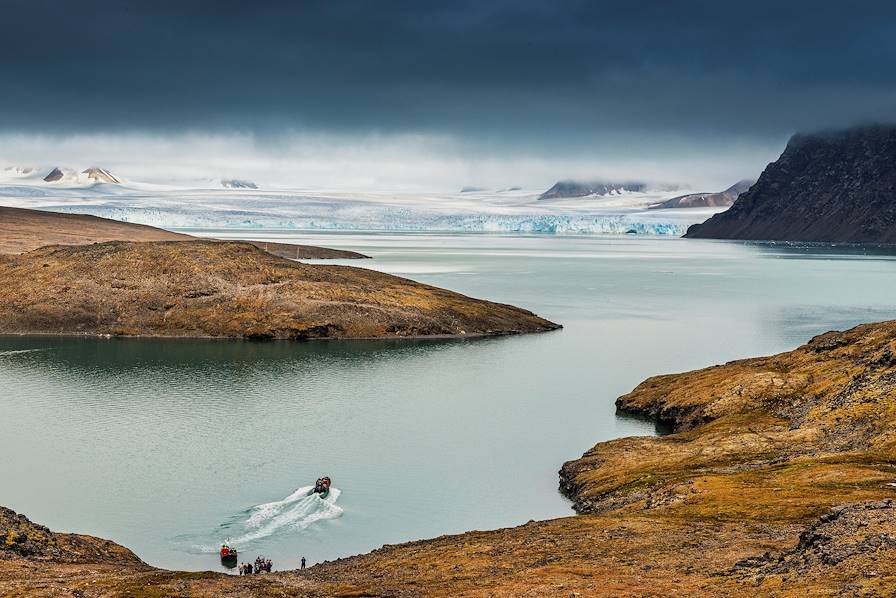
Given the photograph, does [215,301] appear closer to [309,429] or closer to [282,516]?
[309,429]

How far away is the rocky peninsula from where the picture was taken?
103 feet

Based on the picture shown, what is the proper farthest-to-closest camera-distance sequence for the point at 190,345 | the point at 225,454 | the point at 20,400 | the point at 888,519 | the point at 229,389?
the point at 190,345 → the point at 229,389 → the point at 20,400 → the point at 225,454 → the point at 888,519

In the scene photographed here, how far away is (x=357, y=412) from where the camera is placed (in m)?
79.1

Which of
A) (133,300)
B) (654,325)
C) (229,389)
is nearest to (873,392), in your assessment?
(229,389)

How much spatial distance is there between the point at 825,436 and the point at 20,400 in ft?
214

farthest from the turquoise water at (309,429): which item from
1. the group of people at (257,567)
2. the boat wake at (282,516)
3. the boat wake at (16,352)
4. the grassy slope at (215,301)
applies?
the grassy slope at (215,301)

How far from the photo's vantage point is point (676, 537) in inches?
1505

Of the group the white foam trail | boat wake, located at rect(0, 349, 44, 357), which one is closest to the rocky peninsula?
the white foam trail

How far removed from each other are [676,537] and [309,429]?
128 feet

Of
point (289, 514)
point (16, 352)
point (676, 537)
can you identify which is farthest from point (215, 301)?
point (676, 537)

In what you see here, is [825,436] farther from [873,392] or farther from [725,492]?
[725,492]

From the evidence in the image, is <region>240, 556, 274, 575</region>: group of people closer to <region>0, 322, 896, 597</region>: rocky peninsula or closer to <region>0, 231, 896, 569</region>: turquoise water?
<region>0, 231, 896, 569</region>: turquoise water

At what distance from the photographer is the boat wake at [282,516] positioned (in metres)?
48.0

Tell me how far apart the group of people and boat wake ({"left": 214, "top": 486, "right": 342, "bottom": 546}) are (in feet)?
11.4
